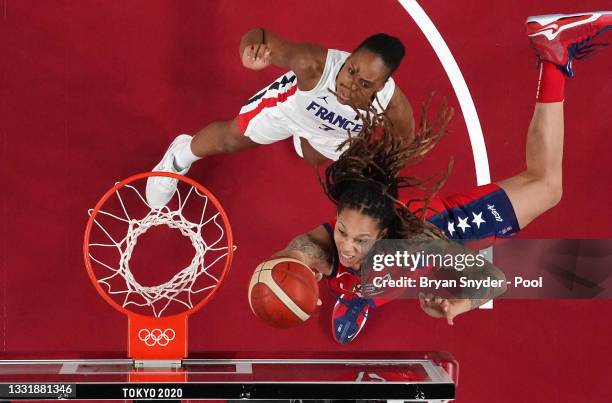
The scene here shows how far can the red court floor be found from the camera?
4301 millimetres

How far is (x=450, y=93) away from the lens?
4328mm

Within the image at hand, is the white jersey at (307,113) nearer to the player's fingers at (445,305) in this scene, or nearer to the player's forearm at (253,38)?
the player's forearm at (253,38)

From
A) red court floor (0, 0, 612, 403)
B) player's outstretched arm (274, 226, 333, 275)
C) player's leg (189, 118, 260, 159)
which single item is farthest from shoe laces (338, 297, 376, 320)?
player's leg (189, 118, 260, 159)

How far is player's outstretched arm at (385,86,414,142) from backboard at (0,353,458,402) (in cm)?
125

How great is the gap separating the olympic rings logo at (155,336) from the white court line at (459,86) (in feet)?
6.06

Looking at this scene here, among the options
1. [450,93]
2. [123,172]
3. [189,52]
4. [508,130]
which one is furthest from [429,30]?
[123,172]

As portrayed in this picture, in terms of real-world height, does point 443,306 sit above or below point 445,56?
below

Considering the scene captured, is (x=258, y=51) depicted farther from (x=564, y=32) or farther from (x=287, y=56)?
(x=564, y=32)

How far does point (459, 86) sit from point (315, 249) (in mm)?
1177

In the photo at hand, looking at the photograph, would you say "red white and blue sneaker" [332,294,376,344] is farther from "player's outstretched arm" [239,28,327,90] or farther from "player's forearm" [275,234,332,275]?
"player's outstretched arm" [239,28,327,90]

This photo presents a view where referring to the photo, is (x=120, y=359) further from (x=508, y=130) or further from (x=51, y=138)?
(x=508, y=130)

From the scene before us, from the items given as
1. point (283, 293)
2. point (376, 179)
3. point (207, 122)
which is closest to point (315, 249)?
point (376, 179)

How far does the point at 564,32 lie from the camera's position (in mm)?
4082

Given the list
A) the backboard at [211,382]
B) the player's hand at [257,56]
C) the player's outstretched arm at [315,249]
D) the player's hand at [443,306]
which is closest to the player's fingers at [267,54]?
the player's hand at [257,56]
